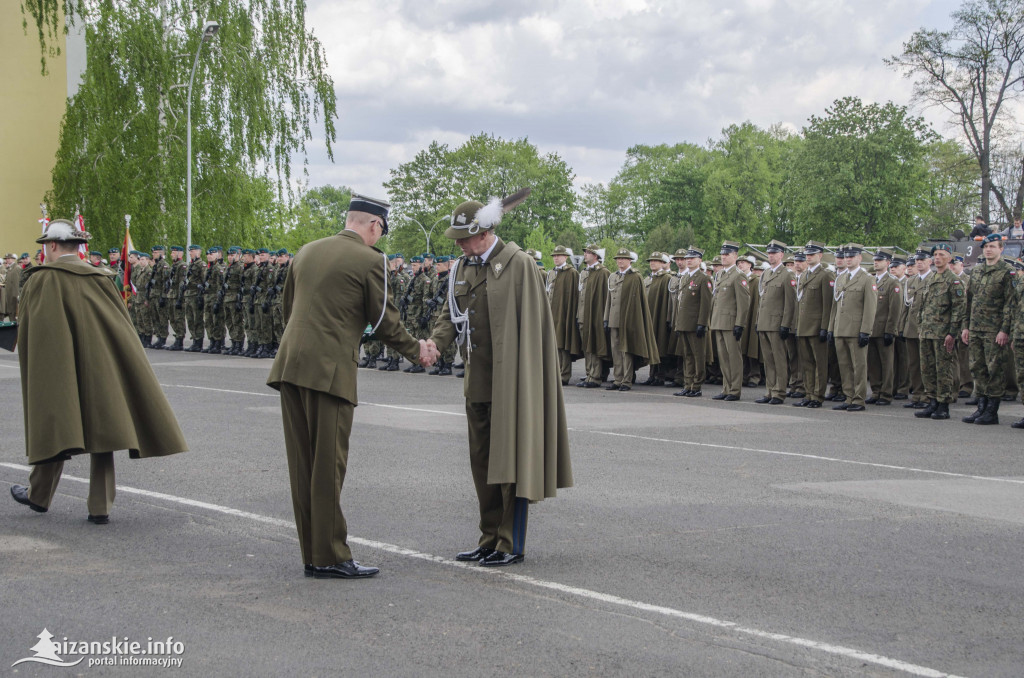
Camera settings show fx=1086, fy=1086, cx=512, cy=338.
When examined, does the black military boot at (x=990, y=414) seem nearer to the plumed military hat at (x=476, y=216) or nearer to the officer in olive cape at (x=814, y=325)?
the officer in olive cape at (x=814, y=325)

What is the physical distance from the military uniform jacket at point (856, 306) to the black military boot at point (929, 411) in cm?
139

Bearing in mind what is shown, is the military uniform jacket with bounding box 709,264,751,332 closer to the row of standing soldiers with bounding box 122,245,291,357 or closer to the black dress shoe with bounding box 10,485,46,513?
the row of standing soldiers with bounding box 122,245,291,357

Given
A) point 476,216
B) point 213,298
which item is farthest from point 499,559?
point 213,298

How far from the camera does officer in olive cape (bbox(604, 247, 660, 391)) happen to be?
18.3 meters

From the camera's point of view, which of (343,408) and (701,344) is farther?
(701,344)

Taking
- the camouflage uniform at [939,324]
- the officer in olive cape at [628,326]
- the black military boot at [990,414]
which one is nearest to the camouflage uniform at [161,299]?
the officer in olive cape at [628,326]

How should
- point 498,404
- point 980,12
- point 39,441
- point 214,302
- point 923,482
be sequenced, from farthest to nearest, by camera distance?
point 980,12 < point 214,302 < point 923,482 < point 39,441 < point 498,404

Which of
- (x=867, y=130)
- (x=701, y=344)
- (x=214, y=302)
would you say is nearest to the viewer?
(x=701, y=344)

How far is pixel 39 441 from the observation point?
281 inches

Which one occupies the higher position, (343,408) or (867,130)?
(867,130)

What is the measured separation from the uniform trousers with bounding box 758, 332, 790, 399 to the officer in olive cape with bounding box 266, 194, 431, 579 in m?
11.2

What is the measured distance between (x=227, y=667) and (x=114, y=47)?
3413cm

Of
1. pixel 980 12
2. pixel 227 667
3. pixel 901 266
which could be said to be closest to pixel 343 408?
pixel 227 667

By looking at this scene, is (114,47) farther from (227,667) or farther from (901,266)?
(227,667)
